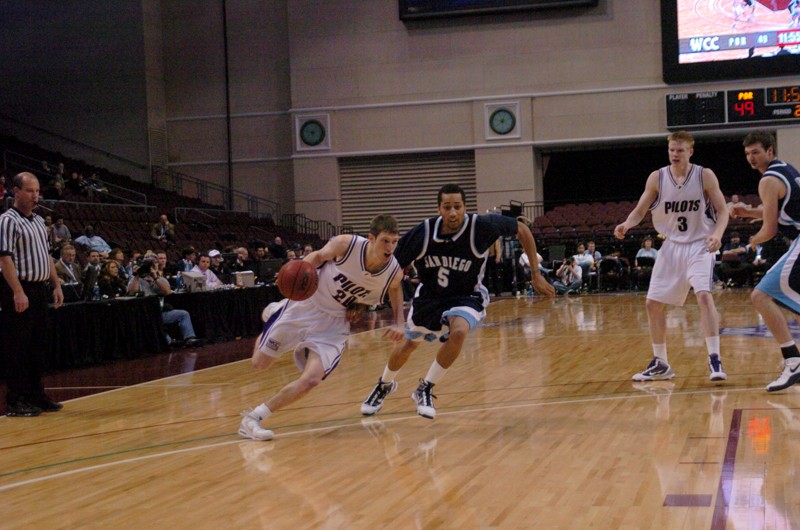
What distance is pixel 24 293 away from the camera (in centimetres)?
655

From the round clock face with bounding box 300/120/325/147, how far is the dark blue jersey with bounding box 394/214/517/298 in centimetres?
2009

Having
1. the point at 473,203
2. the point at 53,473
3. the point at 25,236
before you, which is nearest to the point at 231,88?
the point at 473,203

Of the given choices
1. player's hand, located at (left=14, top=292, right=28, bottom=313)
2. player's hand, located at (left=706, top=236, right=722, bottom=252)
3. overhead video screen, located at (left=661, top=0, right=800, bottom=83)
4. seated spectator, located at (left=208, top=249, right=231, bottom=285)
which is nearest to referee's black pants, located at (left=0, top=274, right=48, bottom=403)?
player's hand, located at (left=14, top=292, right=28, bottom=313)

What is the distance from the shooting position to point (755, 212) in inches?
257

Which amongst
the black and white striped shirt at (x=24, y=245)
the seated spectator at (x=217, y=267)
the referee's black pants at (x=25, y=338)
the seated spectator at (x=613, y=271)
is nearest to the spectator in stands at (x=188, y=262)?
the seated spectator at (x=217, y=267)

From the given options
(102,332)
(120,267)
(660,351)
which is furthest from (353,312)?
(120,267)

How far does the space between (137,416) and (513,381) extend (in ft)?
9.61

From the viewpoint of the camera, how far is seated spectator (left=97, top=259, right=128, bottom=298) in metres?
10.9

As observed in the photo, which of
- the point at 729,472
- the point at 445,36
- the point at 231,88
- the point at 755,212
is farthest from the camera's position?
the point at 231,88

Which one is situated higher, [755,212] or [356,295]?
[755,212]

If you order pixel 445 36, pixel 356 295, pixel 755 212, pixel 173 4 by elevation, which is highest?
pixel 173 4

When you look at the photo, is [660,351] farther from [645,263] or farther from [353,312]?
[645,263]

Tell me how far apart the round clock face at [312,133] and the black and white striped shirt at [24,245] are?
19.1 meters

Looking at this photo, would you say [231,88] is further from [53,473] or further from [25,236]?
[53,473]
